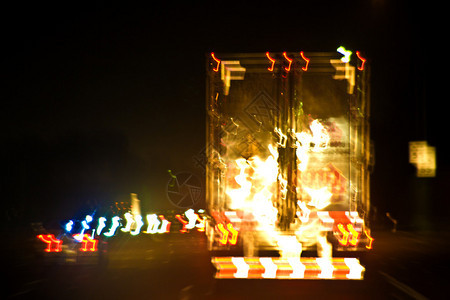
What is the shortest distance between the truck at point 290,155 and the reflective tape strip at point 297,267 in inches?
5.6

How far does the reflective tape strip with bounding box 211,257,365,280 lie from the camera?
836 cm

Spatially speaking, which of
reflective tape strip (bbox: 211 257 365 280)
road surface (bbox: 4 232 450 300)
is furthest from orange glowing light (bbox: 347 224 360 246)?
road surface (bbox: 4 232 450 300)

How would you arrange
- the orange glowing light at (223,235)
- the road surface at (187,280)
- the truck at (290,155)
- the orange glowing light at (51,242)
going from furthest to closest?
the orange glowing light at (51,242)
the road surface at (187,280)
the orange glowing light at (223,235)
the truck at (290,155)

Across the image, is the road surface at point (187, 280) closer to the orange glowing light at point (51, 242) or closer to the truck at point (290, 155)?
the orange glowing light at point (51, 242)

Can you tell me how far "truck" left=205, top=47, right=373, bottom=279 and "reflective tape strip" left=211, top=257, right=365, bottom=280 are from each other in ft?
0.47

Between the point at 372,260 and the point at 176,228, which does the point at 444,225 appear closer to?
the point at 176,228

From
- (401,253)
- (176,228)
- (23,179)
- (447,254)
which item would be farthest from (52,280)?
(23,179)

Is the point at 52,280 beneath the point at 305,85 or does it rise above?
beneath

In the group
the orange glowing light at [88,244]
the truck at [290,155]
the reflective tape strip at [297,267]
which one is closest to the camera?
the truck at [290,155]

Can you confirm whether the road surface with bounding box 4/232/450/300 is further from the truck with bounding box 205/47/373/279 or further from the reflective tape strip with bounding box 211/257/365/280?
the truck with bounding box 205/47/373/279

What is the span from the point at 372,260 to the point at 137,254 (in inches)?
252

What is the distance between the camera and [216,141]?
27.3 feet

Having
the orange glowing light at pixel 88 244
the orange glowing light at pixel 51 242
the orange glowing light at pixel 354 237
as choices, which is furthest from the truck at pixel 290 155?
the orange glowing light at pixel 51 242

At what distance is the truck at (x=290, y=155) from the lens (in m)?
8.12
